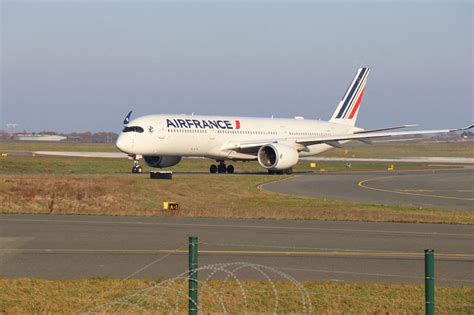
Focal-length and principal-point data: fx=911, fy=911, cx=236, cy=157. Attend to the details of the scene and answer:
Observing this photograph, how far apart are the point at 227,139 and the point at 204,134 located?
2.15 m

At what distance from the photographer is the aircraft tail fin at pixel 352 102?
70562 millimetres

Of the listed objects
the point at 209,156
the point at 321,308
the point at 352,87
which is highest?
the point at 352,87

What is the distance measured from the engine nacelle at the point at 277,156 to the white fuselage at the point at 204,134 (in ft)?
6.60

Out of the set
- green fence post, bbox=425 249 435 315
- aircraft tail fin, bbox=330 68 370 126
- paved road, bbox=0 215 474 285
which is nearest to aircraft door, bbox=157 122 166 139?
aircraft tail fin, bbox=330 68 370 126

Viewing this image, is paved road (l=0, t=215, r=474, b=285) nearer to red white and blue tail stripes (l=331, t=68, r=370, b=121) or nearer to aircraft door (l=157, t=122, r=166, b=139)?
aircraft door (l=157, t=122, r=166, b=139)

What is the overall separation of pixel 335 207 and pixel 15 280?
67.1 feet

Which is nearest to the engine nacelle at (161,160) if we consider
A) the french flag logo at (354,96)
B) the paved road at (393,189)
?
the paved road at (393,189)

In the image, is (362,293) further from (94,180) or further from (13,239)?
(94,180)

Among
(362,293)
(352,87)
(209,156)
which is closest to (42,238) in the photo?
(362,293)

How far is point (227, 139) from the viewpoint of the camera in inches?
2308

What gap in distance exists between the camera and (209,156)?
58781 millimetres

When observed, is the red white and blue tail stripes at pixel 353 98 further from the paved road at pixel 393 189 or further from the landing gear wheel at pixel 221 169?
the paved road at pixel 393 189

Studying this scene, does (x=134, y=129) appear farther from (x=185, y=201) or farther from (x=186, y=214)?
(x=186, y=214)

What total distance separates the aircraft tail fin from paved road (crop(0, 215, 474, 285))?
43.6 m
